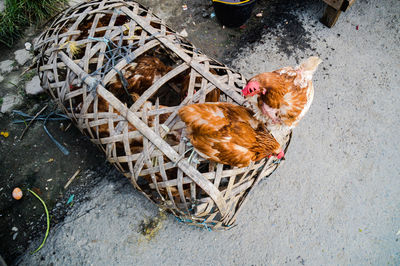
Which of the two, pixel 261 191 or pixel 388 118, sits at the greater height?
pixel 388 118

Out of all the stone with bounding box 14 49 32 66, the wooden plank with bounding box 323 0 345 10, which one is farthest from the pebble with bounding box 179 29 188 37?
the stone with bounding box 14 49 32 66

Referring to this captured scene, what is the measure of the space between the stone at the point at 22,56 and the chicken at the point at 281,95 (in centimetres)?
247

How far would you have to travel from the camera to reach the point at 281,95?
1572 millimetres

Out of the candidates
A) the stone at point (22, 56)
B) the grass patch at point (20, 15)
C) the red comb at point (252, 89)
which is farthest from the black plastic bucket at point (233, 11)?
the stone at point (22, 56)

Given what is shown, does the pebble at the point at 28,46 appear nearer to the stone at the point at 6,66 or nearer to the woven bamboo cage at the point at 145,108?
the stone at the point at 6,66

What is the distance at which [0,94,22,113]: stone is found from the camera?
2.40m

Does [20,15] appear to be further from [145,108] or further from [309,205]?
[309,205]

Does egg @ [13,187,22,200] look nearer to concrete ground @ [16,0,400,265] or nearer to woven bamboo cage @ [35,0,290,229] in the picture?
concrete ground @ [16,0,400,265]

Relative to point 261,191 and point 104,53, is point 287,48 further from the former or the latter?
point 104,53

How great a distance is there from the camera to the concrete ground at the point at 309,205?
192 centimetres

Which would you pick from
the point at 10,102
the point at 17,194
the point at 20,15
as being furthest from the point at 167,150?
the point at 20,15

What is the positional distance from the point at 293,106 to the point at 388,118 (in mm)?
1509

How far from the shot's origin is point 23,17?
273cm

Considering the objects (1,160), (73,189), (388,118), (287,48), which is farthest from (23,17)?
(388,118)
